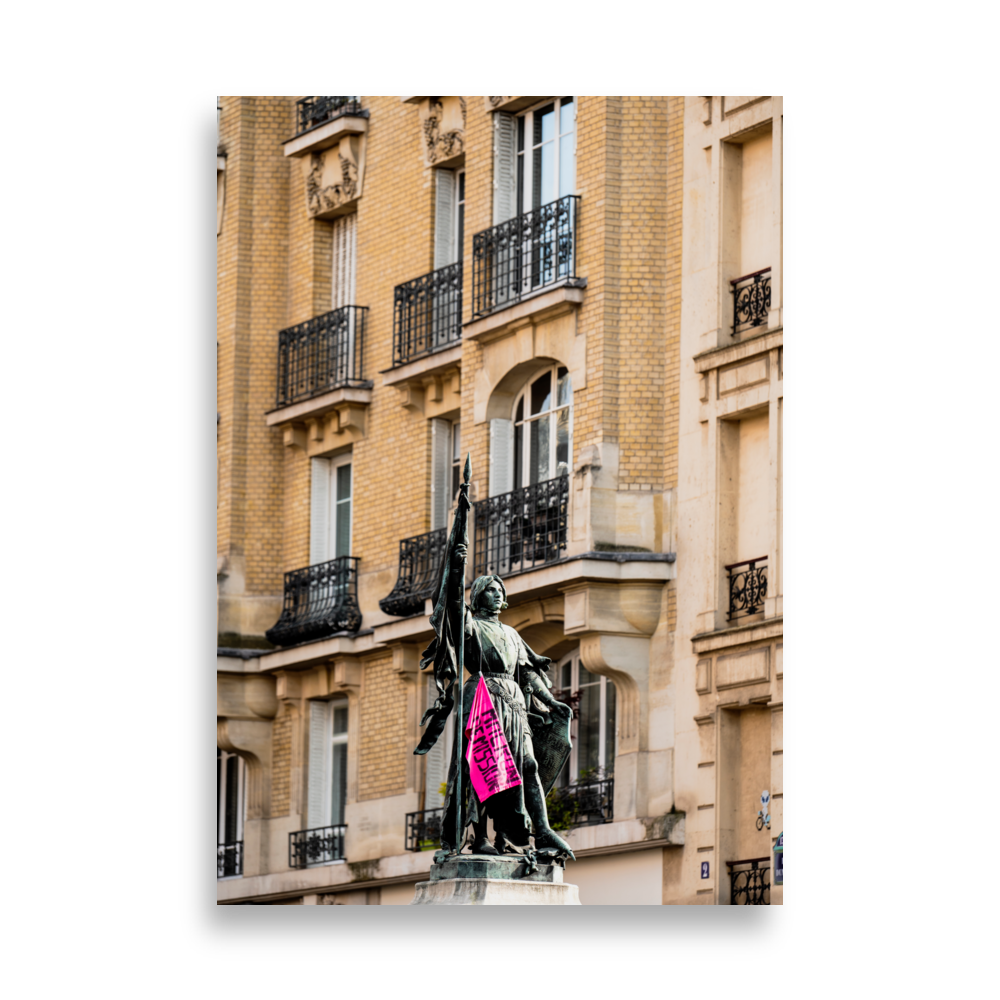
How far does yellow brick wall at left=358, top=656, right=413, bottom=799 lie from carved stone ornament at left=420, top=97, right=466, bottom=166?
20.3ft

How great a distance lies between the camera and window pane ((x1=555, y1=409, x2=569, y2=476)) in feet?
89.7

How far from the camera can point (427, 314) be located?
3014 centimetres

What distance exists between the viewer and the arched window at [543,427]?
2742 cm

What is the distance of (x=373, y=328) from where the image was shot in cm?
Answer: 3141

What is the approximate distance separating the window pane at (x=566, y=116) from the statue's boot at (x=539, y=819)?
43.6 ft

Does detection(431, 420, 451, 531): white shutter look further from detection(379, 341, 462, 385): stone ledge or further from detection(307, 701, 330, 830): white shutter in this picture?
detection(307, 701, 330, 830): white shutter

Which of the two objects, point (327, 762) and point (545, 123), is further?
point (327, 762)

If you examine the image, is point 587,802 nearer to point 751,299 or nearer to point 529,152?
point 751,299

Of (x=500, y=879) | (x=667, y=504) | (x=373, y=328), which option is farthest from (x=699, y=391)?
(x=500, y=879)

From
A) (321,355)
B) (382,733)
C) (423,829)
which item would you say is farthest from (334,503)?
(423,829)

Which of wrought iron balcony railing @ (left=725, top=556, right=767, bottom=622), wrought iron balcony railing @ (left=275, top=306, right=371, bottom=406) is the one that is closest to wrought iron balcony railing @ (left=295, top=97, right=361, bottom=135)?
wrought iron balcony railing @ (left=275, top=306, right=371, bottom=406)

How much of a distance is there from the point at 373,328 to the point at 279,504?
308cm

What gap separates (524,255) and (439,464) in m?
3.39

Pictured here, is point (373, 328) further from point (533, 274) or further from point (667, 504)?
point (667, 504)
